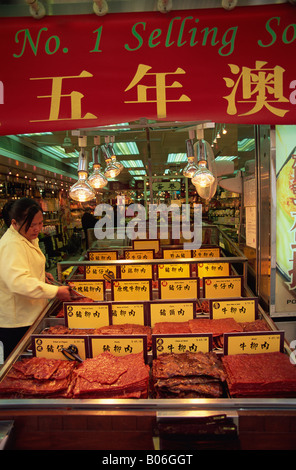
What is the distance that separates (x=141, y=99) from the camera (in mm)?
1865

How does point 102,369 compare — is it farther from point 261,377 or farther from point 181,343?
point 261,377

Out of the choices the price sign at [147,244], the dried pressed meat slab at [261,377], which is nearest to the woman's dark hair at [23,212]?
the dried pressed meat slab at [261,377]

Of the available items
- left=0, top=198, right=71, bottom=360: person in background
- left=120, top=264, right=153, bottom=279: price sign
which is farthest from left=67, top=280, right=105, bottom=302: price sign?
left=120, top=264, right=153, bottom=279: price sign

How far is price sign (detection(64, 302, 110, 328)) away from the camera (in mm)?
2385

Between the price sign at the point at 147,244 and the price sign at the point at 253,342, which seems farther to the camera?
the price sign at the point at 147,244

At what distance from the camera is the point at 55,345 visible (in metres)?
1.97

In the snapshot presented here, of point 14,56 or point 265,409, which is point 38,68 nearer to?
point 14,56

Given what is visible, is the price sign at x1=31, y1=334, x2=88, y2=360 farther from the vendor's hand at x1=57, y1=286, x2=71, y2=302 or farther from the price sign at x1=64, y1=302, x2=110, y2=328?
the vendor's hand at x1=57, y1=286, x2=71, y2=302

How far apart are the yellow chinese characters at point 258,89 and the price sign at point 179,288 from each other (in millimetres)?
1604

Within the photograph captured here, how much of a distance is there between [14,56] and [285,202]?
2.40 meters

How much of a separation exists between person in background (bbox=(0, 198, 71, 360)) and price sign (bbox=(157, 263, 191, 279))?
1.19 m

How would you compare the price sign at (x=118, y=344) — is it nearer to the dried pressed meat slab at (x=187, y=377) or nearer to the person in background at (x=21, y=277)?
the dried pressed meat slab at (x=187, y=377)

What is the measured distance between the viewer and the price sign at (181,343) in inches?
74.4

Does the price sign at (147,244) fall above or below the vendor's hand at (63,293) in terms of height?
above
